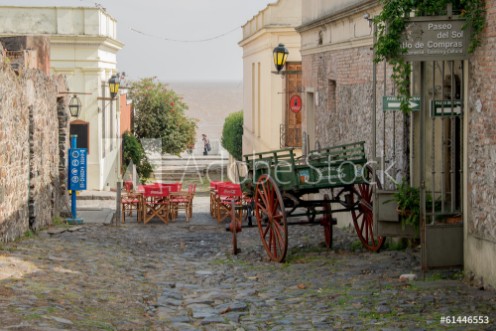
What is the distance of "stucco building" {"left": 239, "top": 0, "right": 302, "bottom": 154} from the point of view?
90.3ft

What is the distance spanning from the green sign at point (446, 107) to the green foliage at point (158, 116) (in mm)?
35475

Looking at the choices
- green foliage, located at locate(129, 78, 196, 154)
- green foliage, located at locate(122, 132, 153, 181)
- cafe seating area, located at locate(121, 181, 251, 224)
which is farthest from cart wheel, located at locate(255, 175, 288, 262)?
green foliage, located at locate(129, 78, 196, 154)

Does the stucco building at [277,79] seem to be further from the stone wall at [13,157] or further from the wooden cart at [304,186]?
the wooden cart at [304,186]

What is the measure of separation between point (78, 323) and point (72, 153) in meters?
10.7

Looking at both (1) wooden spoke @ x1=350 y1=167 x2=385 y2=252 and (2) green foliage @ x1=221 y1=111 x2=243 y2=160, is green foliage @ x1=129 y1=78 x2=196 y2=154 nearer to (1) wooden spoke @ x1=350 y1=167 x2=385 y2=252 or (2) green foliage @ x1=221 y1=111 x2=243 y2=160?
(2) green foliage @ x1=221 y1=111 x2=243 y2=160

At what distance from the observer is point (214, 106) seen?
641 feet

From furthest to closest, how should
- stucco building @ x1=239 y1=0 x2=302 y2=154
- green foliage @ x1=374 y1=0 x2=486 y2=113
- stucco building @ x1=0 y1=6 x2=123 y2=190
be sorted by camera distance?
stucco building @ x1=0 y1=6 x2=123 y2=190
stucco building @ x1=239 y1=0 x2=302 y2=154
green foliage @ x1=374 y1=0 x2=486 y2=113

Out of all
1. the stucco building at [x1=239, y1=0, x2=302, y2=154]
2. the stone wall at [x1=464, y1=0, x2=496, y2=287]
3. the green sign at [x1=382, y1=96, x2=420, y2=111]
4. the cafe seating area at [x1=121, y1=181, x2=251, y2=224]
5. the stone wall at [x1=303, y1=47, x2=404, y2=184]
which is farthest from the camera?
the stucco building at [x1=239, y1=0, x2=302, y2=154]

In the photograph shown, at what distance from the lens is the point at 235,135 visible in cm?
4253

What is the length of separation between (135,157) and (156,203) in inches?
659

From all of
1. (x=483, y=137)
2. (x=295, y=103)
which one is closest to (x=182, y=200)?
(x=295, y=103)

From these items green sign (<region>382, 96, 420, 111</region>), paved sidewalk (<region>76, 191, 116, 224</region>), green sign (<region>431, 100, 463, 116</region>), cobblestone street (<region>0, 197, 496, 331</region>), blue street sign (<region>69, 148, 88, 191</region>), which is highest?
green sign (<region>382, 96, 420, 111</region>)

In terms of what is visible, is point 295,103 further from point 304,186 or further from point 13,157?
point 304,186

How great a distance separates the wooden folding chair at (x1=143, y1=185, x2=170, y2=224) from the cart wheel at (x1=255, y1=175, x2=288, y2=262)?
7.35 m
